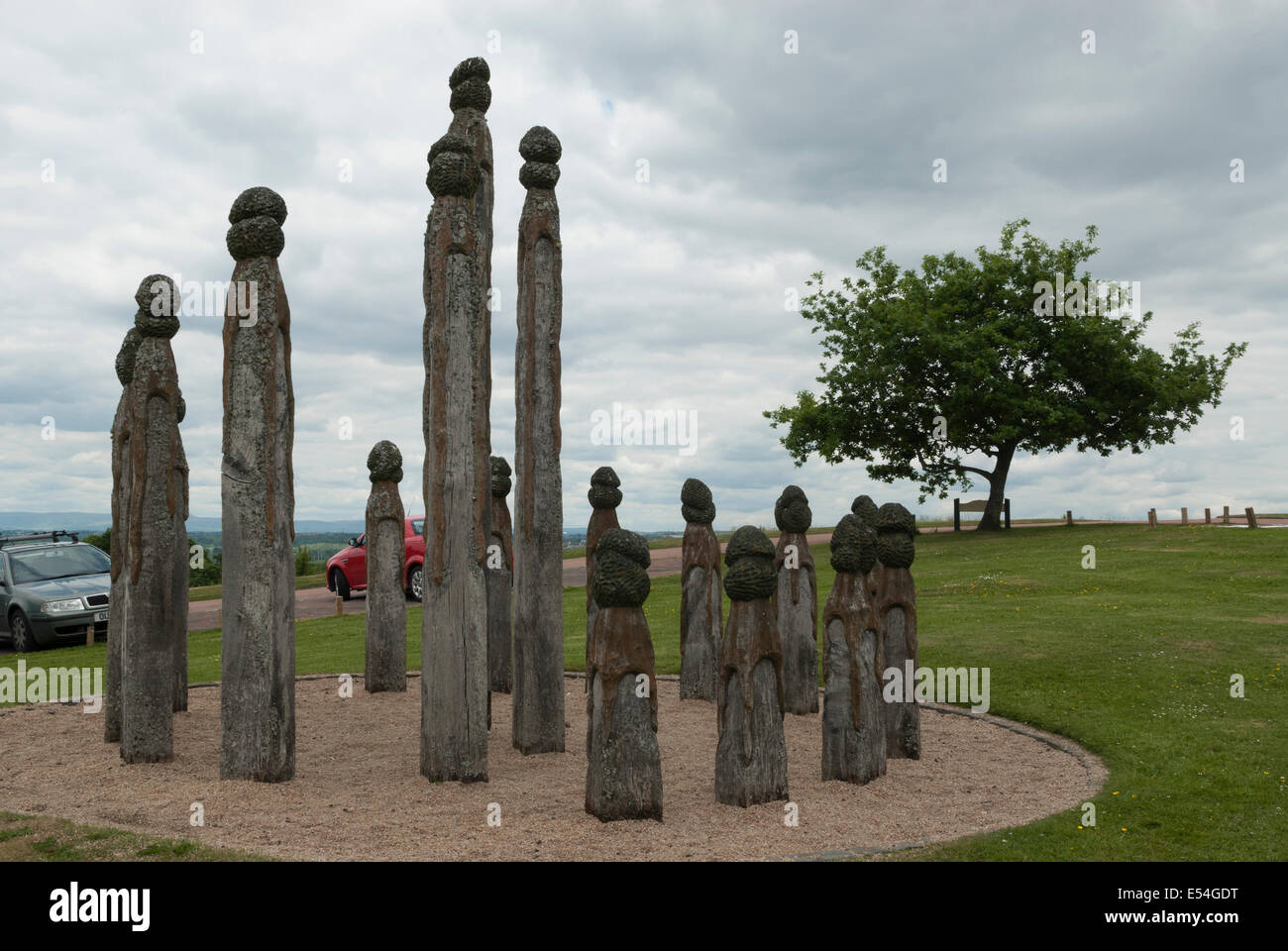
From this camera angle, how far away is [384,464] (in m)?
11.9

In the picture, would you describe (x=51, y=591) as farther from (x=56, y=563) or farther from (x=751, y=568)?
(x=751, y=568)

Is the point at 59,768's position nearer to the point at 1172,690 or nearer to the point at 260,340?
the point at 260,340

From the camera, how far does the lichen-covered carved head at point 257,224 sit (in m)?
7.30

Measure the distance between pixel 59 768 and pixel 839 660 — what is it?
6.17 metres

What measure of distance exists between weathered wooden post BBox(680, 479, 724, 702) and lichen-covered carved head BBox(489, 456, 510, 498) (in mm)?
2055

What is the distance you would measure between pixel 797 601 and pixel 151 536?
19.3 feet

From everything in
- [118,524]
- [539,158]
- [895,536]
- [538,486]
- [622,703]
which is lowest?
[622,703]

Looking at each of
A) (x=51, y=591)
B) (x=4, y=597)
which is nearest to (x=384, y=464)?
(x=51, y=591)

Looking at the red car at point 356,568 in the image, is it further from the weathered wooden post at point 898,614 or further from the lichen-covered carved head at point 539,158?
the weathered wooden post at point 898,614

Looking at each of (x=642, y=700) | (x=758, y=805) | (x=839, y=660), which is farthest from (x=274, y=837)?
(x=839, y=660)

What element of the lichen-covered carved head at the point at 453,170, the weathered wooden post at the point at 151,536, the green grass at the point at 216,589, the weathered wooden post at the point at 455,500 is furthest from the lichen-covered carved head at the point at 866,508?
the green grass at the point at 216,589

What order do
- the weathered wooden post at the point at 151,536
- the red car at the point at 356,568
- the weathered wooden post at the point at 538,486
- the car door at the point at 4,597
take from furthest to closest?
the red car at the point at 356,568, the car door at the point at 4,597, the weathered wooden post at the point at 538,486, the weathered wooden post at the point at 151,536

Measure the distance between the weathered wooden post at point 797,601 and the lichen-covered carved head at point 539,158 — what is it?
3.68 m
